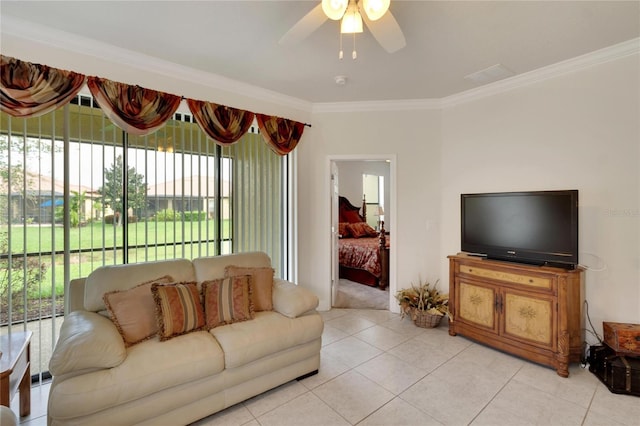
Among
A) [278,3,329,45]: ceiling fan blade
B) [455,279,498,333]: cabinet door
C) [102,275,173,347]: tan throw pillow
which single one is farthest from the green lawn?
[455,279,498,333]: cabinet door

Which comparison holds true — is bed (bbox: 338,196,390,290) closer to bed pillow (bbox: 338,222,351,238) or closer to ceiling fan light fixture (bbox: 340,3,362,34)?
bed pillow (bbox: 338,222,351,238)

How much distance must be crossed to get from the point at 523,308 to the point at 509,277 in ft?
0.92

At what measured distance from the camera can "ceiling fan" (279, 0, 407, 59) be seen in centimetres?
152

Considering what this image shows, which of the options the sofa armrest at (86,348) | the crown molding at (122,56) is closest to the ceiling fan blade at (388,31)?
the crown molding at (122,56)

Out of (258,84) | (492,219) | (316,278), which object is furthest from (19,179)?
(492,219)

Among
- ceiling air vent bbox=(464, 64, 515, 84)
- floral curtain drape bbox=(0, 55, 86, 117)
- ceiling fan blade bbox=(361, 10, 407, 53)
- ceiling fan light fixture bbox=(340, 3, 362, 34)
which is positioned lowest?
floral curtain drape bbox=(0, 55, 86, 117)

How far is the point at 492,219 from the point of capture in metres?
3.02

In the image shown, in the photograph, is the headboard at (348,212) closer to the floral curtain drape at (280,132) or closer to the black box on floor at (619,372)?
the floral curtain drape at (280,132)

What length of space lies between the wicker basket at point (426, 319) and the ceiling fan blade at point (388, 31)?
9.04ft

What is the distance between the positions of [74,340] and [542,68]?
4.25 meters

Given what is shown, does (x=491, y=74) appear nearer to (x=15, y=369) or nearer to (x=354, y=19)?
(x=354, y=19)

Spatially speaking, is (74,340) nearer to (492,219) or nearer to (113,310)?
(113,310)

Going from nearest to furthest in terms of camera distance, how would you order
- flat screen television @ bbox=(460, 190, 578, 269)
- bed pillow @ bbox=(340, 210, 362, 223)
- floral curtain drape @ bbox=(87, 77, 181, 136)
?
floral curtain drape @ bbox=(87, 77, 181, 136), flat screen television @ bbox=(460, 190, 578, 269), bed pillow @ bbox=(340, 210, 362, 223)

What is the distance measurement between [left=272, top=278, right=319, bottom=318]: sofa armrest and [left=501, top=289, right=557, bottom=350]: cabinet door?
5.89 ft
